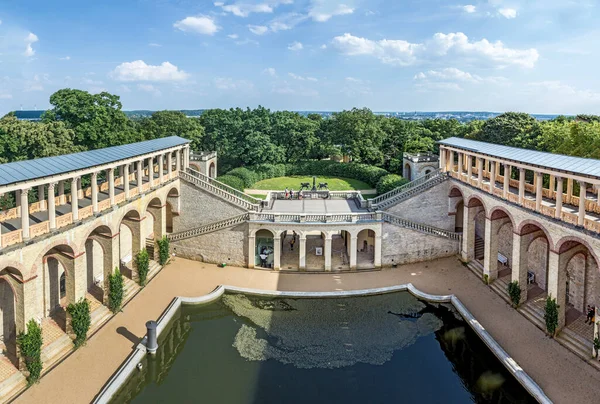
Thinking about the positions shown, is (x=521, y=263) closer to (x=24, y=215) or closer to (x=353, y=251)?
(x=353, y=251)

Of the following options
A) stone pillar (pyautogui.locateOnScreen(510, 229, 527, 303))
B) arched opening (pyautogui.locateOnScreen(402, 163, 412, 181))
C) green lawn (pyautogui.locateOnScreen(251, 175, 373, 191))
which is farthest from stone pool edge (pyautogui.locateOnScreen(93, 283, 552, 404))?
green lawn (pyautogui.locateOnScreen(251, 175, 373, 191))

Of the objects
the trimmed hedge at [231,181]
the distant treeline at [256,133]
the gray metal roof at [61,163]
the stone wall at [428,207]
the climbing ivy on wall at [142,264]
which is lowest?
the climbing ivy on wall at [142,264]

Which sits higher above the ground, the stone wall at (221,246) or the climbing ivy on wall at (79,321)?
the stone wall at (221,246)

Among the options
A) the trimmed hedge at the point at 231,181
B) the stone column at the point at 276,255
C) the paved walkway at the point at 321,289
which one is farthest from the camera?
the trimmed hedge at the point at 231,181

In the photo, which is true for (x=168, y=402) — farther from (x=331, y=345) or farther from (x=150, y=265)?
(x=150, y=265)

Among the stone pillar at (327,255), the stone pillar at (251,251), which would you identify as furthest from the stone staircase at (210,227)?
the stone pillar at (327,255)

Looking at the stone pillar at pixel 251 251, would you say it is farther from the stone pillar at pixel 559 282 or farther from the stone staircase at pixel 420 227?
the stone pillar at pixel 559 282
